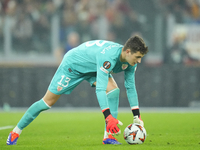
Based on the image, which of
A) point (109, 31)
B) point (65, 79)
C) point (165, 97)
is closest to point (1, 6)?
point (109, 31)

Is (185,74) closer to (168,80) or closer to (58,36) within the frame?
(168,80)

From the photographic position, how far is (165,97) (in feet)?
51.3

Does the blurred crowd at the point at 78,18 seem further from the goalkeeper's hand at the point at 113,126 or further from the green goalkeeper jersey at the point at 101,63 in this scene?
the goalkeeper's hand at the point at 113,126

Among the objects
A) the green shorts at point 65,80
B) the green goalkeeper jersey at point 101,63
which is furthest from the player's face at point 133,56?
the green shorts at point 65,80

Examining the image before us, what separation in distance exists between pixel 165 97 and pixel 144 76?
127 cm

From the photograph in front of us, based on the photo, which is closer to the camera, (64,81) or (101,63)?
(101,63)

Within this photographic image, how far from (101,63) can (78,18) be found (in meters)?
12.9

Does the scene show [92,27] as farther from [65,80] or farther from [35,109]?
[35,109]

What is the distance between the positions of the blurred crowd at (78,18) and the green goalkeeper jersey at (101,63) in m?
11.5

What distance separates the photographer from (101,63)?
5434 mm

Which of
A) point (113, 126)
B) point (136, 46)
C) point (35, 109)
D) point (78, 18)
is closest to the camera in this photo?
point (113, 126)

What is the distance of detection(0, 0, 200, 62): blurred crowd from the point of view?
17641 mm

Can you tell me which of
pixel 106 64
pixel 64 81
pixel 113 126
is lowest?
pixel 113 126

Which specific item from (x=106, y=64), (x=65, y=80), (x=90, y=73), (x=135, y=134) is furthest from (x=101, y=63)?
(x=135, y=134)
